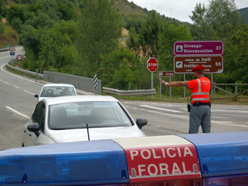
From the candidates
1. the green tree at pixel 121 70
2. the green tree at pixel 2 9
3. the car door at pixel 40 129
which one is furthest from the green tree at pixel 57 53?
the green tree at pixel 2 9

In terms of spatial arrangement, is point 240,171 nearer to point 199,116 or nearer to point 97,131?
point 97,131

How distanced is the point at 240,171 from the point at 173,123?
14498 millimetres

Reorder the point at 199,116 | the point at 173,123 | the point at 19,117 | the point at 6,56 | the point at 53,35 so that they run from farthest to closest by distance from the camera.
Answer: the point at 6,56 → the point at 53,35 → the point at 19,117 → the point at 173,123 → the point at 199,116

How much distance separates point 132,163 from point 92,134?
4311 millimetres

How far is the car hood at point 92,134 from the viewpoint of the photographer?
6.88m

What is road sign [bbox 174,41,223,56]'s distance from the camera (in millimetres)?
29359

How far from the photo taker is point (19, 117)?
19.7 metres

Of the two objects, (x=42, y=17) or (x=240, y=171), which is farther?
(x=42, y=17)

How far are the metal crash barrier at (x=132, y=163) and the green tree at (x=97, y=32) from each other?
46.1 m

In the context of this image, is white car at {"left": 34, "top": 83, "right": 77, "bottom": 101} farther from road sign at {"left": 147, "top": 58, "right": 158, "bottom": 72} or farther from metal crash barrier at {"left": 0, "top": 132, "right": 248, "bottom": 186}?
metal crash barrier at {"left": 0, "top": 132, "right": 248, "bottom": 186}

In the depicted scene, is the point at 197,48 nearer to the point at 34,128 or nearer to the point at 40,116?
the point at 40,116

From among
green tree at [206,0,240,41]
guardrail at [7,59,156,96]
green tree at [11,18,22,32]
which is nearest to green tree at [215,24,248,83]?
guardrail at [7,59,156,96]

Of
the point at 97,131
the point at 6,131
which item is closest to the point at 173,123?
the point at 6,131

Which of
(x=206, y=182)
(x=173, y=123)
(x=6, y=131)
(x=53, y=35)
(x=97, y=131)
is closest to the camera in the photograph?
(x=206, y=182)
